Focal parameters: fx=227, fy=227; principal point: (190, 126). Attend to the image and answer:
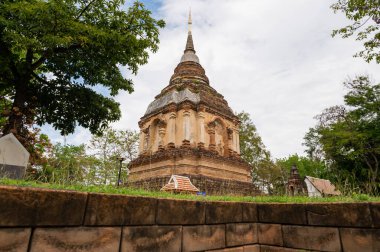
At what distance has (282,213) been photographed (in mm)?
3434

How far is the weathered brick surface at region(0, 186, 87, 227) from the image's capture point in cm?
175

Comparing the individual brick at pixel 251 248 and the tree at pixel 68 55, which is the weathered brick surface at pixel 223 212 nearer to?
Result: the individual brick at pixel 251 248

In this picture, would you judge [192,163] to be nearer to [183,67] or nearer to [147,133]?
[147,133]

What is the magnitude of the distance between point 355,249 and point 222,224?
1.61 metres

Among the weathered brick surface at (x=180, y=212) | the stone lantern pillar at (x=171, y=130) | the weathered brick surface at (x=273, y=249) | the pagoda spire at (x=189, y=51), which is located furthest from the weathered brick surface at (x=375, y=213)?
the pagoda spire at (x=189, y=51)

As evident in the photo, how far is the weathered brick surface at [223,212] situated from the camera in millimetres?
3129

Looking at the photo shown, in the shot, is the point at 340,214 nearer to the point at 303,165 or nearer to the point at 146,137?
the point at 146,137

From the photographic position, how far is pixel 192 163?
543 inches

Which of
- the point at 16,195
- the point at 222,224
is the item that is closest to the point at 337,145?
the point at 222,224

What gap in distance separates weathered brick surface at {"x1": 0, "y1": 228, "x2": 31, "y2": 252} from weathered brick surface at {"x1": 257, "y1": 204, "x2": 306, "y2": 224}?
310 centimetres

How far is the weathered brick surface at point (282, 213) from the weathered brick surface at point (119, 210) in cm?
195

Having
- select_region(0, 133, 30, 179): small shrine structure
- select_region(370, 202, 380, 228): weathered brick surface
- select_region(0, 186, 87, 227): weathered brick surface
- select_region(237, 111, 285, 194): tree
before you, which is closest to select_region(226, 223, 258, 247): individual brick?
select_region(370, 202, 380, 228): weathered brick surface

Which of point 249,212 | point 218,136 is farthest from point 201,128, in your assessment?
point 249,212

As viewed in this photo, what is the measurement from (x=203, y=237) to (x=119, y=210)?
1.27 m
